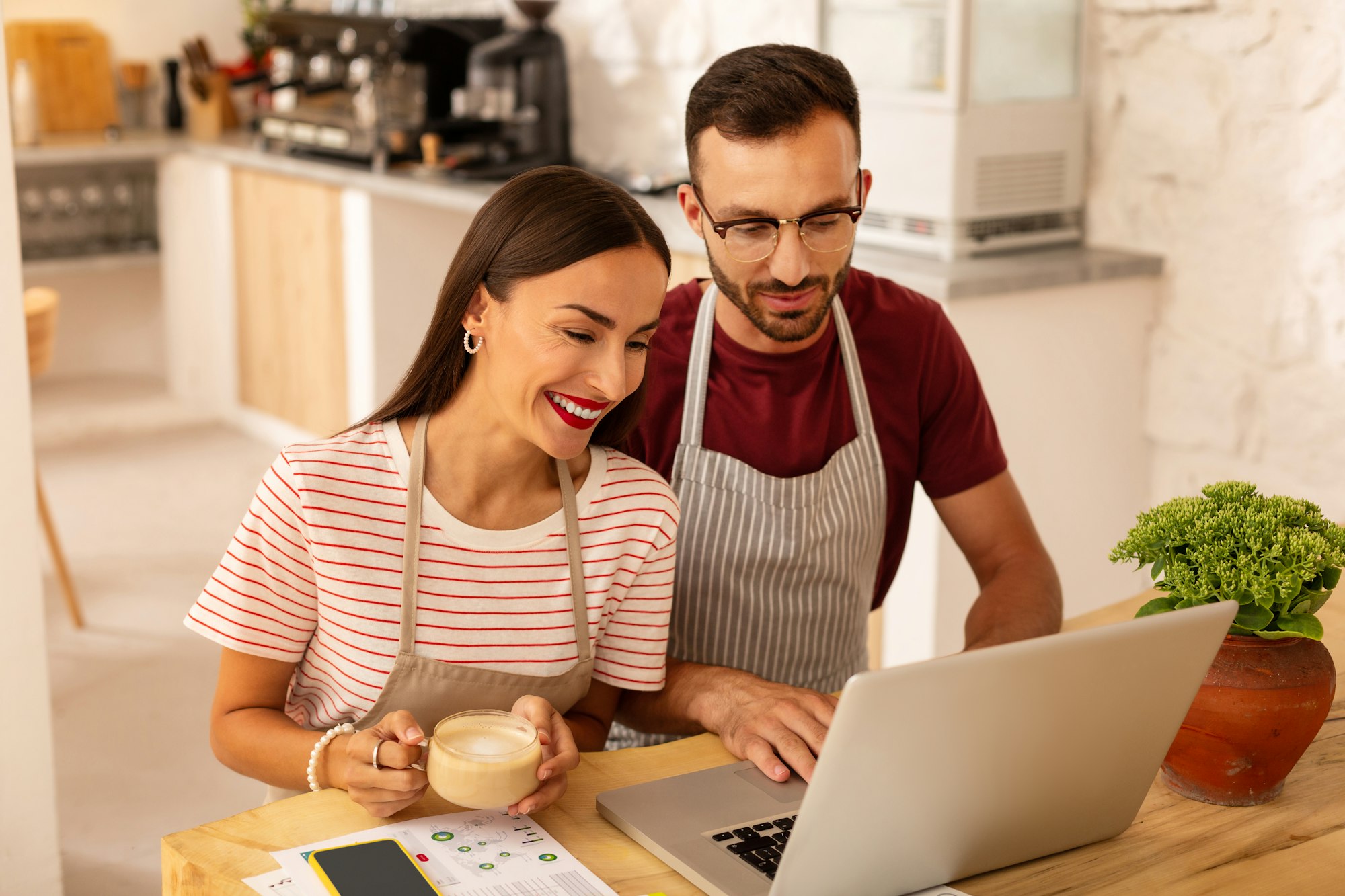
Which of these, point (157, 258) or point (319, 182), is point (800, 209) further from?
point (157, 258)

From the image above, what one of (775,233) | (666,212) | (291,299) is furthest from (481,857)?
(291,299)

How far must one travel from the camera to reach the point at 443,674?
1.32 metres

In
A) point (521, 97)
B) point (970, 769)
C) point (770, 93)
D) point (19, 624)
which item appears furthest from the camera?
point (521, 97)

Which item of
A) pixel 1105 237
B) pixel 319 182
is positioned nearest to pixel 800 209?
pixel 1105 237

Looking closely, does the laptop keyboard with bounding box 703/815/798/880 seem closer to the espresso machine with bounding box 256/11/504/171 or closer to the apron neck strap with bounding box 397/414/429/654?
the apron neck strap with bounding box 397/414/429/654

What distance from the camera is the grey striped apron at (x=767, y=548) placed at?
5.29 ft

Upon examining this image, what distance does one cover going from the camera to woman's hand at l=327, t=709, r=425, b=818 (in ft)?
3.51

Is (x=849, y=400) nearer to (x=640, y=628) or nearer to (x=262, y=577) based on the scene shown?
(x=640, y=628)

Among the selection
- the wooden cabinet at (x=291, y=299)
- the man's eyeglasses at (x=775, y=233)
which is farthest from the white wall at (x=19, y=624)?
the wooden cabinet at (x=291, y=299)

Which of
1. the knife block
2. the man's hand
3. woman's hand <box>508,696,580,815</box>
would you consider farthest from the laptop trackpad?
the knife block

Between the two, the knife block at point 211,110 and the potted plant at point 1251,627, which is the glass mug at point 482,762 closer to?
the potted plant at point 1251,627

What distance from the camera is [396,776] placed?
1068 millimetres

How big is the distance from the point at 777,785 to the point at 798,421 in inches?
21.7

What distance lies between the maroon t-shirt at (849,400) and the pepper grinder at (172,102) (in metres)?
4.03
